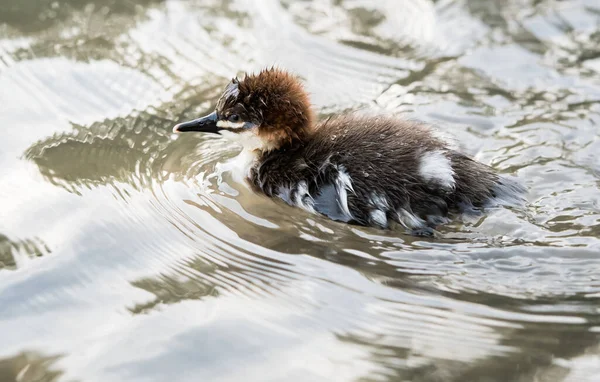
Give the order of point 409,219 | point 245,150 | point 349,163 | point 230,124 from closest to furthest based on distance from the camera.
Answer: point 409,219, point 349,163, point 230,124, point 245,150

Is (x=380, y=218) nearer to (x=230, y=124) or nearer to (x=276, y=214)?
(x=276, y=214)

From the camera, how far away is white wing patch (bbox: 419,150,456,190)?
3.47 metres

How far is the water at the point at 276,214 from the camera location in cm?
261

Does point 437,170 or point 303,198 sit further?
point 303,198

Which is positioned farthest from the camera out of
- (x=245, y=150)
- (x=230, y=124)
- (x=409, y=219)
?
(x=245, y=150)

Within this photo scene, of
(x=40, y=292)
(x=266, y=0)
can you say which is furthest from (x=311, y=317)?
(x=266, y=0)

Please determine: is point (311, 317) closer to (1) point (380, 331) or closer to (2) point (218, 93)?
(1) point (380, 331)

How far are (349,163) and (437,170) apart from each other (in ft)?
1.24

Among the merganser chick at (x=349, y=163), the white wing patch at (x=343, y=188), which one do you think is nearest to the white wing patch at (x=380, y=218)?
the merganser chick at (x=349, y=163)

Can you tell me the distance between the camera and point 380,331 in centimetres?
268

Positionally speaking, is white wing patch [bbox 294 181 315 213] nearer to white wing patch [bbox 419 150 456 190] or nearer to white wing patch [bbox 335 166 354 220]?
white wing patch [bbox 335 166 354 220]

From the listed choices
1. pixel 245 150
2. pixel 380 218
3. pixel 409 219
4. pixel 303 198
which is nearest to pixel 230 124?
pixel 245 150

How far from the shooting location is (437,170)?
3479 millimetres

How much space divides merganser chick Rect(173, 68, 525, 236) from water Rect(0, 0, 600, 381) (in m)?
0.10
